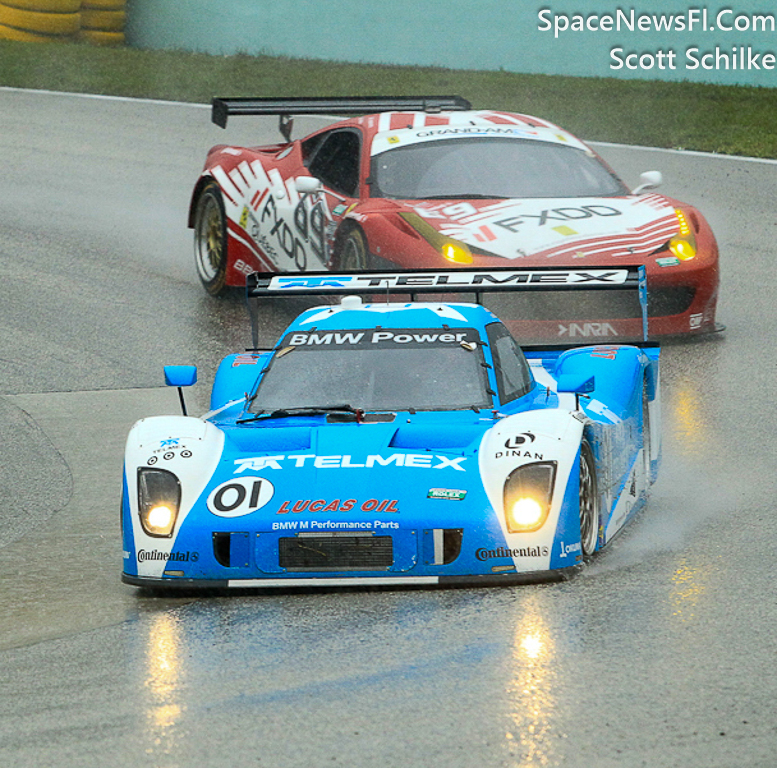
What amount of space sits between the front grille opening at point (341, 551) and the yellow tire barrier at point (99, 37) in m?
20.7

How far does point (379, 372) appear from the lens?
23.9 ft

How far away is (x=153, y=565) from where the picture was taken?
6121 millimetres

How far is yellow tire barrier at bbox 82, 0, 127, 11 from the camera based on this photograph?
25109 millimetres

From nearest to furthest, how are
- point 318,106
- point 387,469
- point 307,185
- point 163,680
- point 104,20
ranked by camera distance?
point 163,680
point 387,469
point 307,185
point 318,106
point 104,20

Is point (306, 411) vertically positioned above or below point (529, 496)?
above

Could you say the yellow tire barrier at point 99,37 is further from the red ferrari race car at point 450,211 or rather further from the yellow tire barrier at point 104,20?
the red ferrari race car at point 450,211

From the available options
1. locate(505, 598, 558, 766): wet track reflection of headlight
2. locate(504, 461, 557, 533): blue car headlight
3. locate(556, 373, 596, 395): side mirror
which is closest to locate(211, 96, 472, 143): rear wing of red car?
locate(556, 373, 596, 395): side mirror

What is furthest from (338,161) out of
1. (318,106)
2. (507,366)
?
(507,366)

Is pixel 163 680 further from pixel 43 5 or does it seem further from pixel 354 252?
pixel 43 5

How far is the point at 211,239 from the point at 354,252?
2417 millimetres

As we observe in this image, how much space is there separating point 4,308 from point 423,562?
7846 millimetres

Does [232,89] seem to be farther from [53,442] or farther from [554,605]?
[554,605]

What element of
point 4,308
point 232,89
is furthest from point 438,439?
point 232,89

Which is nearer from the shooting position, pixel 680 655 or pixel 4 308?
pixel 680 655
